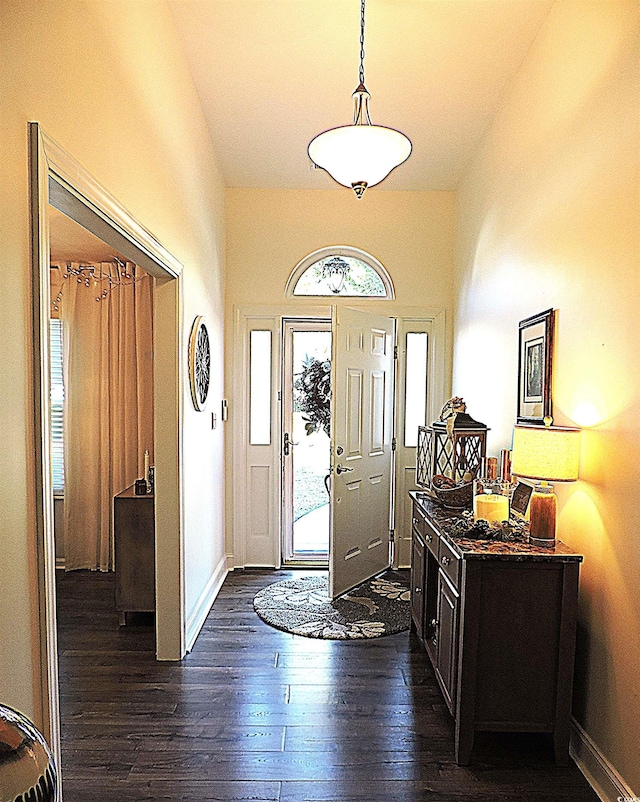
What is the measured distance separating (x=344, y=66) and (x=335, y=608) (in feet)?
11.6

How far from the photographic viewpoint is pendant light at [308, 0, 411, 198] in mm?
2570

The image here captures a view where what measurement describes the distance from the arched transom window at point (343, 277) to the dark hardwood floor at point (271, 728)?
2880 millimetres

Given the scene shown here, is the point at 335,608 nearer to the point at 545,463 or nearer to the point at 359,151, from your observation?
the point at 545,463

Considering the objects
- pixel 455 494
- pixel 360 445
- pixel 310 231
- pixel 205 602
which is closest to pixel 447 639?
pixel 455 494

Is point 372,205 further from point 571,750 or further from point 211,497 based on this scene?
point 571,750

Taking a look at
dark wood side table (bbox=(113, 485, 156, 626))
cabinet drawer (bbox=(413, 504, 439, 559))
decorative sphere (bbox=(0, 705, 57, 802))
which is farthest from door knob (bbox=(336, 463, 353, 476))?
decorative sphere (bbox=(0, 705, 57, 802))

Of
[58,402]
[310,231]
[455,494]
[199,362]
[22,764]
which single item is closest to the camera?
[22,764]

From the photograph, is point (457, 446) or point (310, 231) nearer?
point (457, 446)

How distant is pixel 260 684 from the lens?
10.9 ft

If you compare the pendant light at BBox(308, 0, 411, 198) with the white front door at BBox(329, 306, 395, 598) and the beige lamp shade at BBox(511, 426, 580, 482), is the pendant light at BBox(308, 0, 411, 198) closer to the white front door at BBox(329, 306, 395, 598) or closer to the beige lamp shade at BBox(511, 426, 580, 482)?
the beige lamp shade at BBox(511, 426, 580, 482)

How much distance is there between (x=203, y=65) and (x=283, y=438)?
3.04m

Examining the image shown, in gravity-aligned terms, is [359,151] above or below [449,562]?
above

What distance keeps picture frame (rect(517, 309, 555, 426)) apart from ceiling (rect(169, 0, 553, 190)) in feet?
4.86

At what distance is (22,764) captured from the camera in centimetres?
72
